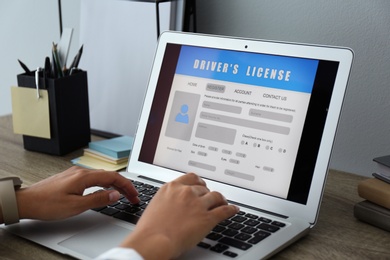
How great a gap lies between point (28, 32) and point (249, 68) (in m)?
1.05

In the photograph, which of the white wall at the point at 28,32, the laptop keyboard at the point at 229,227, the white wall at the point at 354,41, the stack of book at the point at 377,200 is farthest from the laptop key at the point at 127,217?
the white wall at the point at 28,32

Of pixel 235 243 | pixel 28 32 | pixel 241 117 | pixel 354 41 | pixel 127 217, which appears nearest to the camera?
pixel 235 243

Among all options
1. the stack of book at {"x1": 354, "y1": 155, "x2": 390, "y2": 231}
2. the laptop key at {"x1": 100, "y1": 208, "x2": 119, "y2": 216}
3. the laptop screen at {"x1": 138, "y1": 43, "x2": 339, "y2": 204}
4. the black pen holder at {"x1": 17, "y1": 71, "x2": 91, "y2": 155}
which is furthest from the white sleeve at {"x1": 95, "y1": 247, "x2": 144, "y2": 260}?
the black pen holder at {"x1": 17, "y1": 71, "x2": 91, "y2": 155}

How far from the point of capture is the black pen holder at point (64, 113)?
1.20m

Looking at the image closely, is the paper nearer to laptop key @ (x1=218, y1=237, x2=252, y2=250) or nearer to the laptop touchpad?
the laptop touchpad

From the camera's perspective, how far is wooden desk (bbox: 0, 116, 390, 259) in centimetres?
81

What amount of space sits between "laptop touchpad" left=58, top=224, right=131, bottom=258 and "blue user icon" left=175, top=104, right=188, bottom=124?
0.89ft

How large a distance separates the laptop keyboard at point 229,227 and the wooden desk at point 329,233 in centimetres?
4

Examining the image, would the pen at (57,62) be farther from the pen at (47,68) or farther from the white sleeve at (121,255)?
the white sleeve at (121,255)

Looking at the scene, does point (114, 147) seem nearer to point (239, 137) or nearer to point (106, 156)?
point (106, 156)

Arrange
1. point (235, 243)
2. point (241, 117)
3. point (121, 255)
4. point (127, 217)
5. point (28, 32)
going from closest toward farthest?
1. point (121, 255)
2. point (235, 243)
3. point (127, 217)
4. point (241, 117)
5. point (28, 32)

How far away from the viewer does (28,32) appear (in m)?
1.80

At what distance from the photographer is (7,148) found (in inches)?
50.3

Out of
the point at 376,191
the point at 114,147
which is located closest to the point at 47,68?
the point at 114,147
